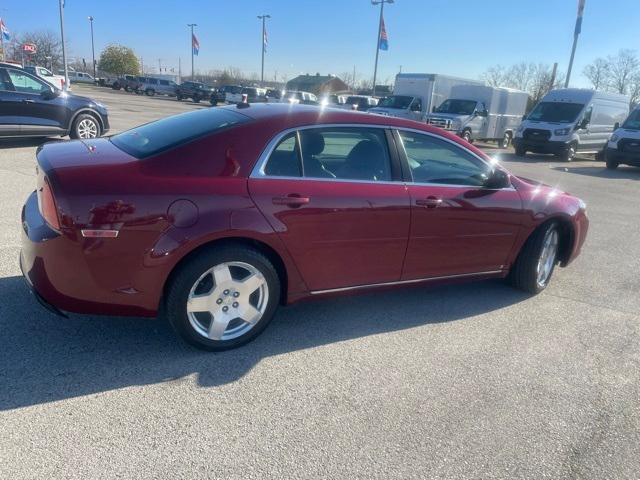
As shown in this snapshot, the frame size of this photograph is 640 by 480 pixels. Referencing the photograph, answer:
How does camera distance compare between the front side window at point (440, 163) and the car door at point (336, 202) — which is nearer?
the car door at point (336, 202)

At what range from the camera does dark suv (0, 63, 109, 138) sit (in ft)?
32.9

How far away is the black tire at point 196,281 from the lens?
3102 mm

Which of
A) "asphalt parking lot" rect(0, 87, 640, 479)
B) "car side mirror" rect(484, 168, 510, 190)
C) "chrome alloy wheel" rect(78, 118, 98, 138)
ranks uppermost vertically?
"car side mirror" rect(484, 168, 510, 190)

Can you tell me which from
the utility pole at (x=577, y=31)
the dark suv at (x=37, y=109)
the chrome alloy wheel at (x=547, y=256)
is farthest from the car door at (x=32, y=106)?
the utility pole at (x=577, y=31)

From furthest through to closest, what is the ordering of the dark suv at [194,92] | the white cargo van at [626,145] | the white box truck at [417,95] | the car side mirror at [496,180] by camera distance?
the dark suv at [194,92]
the white box truck at [417,95]
the white cargo van at [626,145]
the car side mirror at [496,180]

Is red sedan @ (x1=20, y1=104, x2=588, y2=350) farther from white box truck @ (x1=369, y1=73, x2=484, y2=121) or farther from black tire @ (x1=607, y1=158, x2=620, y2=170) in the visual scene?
white box truck @ (x1=369, y1=73, x2=484, y2=121)

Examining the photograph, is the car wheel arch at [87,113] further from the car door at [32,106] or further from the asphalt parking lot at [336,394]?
the asphalt parking lot at [336,394]

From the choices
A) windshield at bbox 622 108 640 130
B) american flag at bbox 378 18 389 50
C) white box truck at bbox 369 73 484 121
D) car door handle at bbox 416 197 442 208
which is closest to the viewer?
car door handle at bbox 416 197 442 208

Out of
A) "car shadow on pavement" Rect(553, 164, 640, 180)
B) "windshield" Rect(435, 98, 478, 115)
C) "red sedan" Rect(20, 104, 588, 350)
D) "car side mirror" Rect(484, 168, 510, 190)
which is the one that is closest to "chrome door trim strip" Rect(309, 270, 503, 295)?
"red sedan" Rect(20, 104, 588, 350)

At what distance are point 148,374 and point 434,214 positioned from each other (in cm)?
232

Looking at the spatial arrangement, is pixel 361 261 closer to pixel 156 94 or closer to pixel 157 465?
pixel 157 465

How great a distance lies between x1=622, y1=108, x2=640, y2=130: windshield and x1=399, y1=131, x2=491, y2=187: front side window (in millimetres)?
15643

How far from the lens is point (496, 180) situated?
13.7 ft

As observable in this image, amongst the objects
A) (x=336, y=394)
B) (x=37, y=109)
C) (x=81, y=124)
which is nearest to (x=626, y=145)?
(x=81, y=124)
